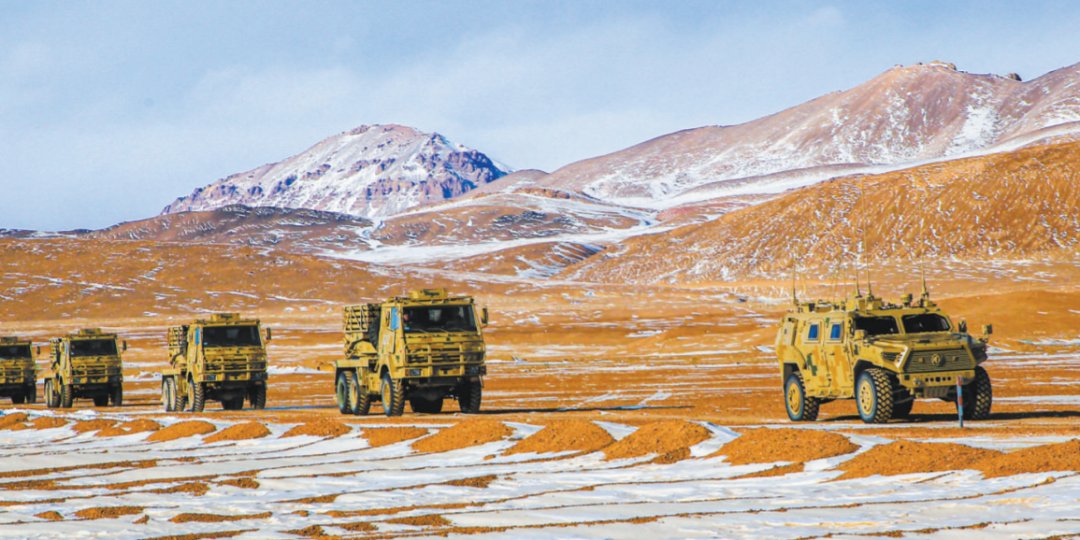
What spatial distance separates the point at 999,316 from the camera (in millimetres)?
75875

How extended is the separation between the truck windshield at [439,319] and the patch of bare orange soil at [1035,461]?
16316 mm

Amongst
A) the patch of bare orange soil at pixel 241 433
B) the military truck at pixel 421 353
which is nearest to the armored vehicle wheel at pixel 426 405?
the military truck at pixel 421 353

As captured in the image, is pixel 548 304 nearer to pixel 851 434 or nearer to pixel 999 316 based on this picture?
pixel 999 316

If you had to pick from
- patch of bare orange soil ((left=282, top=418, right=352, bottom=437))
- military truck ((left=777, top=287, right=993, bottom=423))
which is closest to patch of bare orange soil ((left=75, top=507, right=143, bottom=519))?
patch of bare orange soil ((left=282, top=418, right=352, bottom=437))

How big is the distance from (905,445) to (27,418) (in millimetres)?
25130

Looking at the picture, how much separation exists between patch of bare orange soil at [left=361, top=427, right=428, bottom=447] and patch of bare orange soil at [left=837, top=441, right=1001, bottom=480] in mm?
9546

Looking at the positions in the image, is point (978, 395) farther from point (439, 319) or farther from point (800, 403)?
point (439, 319)

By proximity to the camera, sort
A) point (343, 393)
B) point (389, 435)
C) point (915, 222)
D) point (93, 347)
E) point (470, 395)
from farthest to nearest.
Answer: point (915, 222), point (93, 347), point (343, 393), point (470, 395), point (389, 435)

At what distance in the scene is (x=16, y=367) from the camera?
47812 millimetres

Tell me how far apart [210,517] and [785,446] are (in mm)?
8868

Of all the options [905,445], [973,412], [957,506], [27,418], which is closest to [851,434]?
[905,445]

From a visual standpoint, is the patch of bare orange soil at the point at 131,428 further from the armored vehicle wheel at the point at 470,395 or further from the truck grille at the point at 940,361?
the truck grille at the point at 940,361

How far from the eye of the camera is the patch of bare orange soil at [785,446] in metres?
18.2

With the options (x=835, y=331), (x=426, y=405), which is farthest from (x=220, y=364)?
(x=835, y=331)
